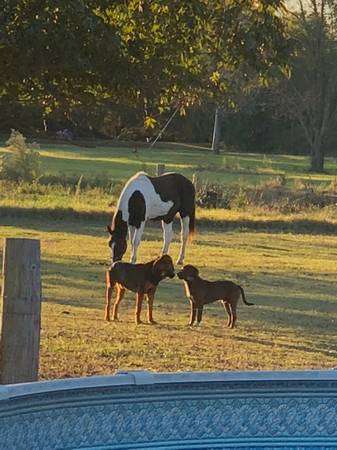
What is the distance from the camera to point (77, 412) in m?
3.73

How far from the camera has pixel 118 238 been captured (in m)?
16.1

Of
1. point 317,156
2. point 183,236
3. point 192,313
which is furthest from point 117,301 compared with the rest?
point 317,156

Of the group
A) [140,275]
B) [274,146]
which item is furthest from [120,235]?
→ [274,146]

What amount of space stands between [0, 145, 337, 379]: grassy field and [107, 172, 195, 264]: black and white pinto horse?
2.08 ft

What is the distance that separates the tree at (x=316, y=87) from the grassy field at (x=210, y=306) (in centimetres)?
2488

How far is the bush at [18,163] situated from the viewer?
36219mm

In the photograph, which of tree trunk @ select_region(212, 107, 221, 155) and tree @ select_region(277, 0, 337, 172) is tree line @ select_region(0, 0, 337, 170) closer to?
tree @ select_region(277, 0, 337, 172)

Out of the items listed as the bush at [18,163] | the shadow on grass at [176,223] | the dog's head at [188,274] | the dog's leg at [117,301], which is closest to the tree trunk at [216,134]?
the bush at [18,163]

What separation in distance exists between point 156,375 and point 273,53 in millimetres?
6241

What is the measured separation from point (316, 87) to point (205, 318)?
47.2 metres

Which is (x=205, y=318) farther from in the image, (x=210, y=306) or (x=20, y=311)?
(x=20, y=311)

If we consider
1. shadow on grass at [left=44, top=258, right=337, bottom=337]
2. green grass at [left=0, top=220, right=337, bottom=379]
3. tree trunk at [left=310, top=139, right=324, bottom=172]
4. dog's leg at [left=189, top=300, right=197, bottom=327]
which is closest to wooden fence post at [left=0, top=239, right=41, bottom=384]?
green grass at [left=0, top=220, right=337, bottom=379]

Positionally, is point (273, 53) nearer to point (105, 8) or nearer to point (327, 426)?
point (105, 8)

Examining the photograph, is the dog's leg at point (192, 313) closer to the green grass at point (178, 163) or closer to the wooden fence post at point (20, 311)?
the wooden fence post at point (20, 311)
